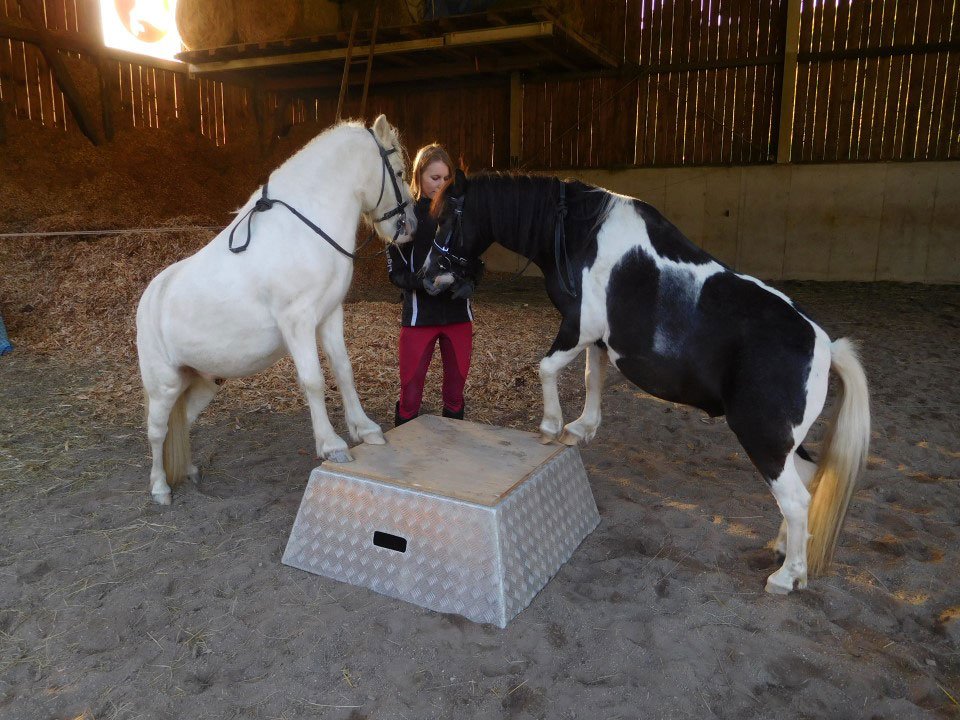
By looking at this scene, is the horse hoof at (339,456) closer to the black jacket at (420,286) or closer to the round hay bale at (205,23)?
the black jacket at (420,286)

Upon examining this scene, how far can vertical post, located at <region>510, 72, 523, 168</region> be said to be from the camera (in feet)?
→ 36.7

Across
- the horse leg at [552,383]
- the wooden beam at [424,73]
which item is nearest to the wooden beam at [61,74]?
the wooden beam at [424,73]

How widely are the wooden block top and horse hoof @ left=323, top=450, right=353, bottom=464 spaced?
0.04 meters

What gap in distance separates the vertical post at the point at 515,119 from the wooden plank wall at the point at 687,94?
0.12m

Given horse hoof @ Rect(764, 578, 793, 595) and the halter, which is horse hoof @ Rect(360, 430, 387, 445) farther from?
horse hoof @ Rect(764, 578, 793, 595)

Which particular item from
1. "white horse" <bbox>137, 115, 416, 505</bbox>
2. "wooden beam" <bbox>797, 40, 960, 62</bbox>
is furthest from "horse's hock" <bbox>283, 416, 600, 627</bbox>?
"wooden beam" <bbox>797, 40, 960, 62</bbox>

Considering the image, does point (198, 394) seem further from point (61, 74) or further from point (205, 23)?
point (61, 74)

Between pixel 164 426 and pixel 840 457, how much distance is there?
9.95 ft

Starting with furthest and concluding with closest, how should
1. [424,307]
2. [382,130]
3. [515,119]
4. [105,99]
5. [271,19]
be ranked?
[515,119] < [105,99] < [271,19] < [424,307] < [382,130]

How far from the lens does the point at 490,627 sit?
2184mm

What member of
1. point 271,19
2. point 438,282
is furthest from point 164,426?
point 271,19

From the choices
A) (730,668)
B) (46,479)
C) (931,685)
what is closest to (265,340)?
(46,479)

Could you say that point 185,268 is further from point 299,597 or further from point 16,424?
point 16,424

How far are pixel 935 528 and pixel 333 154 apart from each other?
10.5ft
